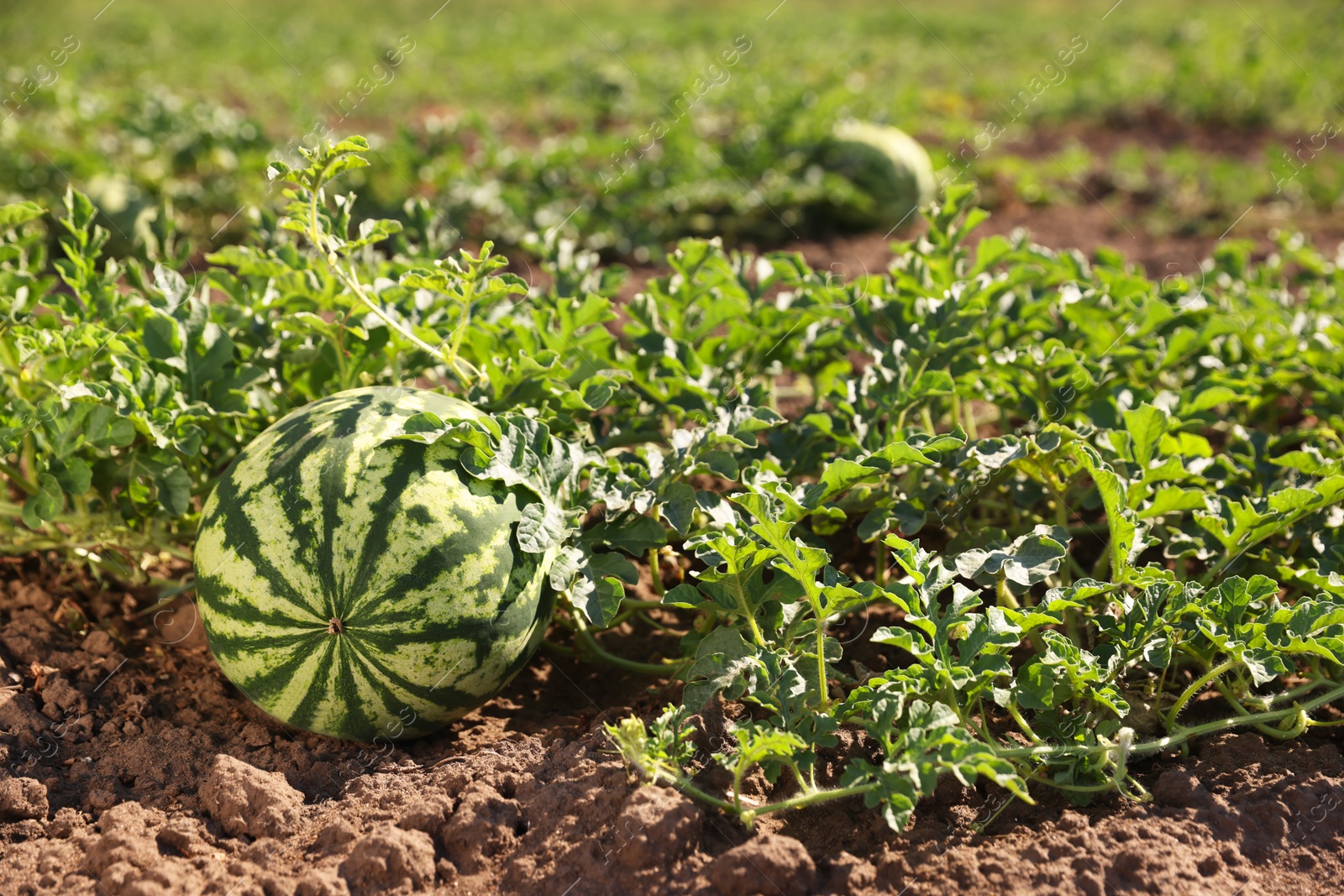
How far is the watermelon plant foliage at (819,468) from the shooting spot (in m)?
2.29

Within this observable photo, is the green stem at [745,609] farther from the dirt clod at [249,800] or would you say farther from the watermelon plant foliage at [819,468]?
the dirt clod at [249,800]

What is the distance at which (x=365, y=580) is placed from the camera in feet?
7.45

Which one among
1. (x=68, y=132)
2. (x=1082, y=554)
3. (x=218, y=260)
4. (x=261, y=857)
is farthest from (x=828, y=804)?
(x=68, y=132)

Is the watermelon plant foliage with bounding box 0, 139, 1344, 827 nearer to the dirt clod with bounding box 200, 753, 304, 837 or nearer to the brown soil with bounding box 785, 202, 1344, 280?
the dirt clod with bounding box 200, 753, 304, 837

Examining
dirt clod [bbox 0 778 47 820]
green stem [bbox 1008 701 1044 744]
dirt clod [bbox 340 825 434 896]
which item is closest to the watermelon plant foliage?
green stem [bbox 1008 701 1044 744]

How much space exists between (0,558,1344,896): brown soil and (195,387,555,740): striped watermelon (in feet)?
0.60

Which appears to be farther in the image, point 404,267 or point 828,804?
point 404,267

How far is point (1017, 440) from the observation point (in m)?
2.65

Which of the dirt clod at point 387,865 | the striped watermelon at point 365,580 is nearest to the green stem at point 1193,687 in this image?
the striped watermelon at point 365,580

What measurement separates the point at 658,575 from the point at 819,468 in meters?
0.57

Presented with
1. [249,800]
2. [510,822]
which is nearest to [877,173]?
[510,822]

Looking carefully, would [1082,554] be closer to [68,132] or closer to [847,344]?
[847,344]

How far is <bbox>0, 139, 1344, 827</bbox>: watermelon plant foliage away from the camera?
2.29 metres

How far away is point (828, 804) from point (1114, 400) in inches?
58.1
